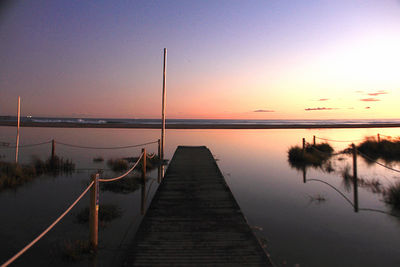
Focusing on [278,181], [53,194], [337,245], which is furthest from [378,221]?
[53,194]

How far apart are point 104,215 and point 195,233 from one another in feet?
8.78

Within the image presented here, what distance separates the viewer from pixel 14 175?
27.3 feet

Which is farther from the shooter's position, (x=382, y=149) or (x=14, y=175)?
(x=382, y=149)

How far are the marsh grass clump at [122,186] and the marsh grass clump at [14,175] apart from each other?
111 inches

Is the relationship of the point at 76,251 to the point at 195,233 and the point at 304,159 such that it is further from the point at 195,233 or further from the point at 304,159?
the point at 304,159

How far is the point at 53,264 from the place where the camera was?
3.76 meters

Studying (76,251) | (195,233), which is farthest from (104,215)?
(195,233)

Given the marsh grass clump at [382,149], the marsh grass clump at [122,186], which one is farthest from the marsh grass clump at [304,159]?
the marsh grass clump at [122,186]

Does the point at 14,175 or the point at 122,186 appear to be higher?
the point at 14,175

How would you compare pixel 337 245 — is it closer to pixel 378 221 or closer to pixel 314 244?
pixel 314 244

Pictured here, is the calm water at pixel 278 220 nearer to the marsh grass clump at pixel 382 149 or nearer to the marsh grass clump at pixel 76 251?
the marsh grass clump at pixel 76 251

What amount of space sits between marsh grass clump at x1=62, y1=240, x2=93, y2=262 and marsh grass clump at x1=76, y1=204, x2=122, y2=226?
3.71 ft

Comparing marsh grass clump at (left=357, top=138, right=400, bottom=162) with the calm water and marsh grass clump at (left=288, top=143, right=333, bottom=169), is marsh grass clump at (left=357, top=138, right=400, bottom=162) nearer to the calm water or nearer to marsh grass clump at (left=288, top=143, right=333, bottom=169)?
marsh grass clump at (left=288, top=143, right=333, bottom=169)

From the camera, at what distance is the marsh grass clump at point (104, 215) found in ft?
17.8
